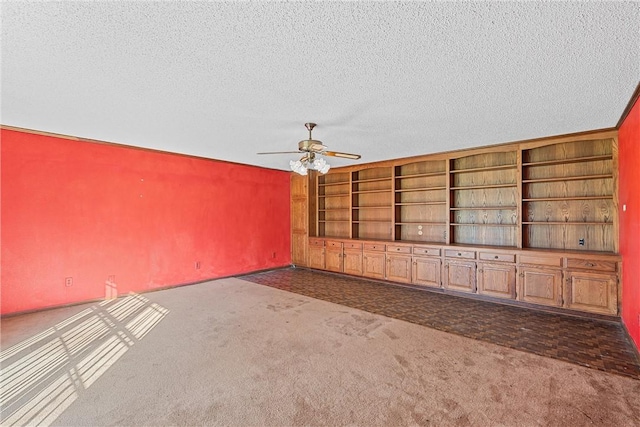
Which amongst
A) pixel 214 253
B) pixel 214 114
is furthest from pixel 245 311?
pixel 214 114

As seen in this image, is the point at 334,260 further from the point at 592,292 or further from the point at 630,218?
the point at 630,218

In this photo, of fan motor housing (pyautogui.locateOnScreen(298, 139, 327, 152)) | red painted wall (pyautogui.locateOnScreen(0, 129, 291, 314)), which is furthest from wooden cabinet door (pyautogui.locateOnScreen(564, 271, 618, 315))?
red painted wall (pyautogui.locateOnScreen(0, 129, 291, 314))

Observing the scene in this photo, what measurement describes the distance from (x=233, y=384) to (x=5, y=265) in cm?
354

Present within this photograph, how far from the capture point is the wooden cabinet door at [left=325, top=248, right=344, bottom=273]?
628cm

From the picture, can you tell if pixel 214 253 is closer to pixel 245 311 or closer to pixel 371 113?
pixel 245 311

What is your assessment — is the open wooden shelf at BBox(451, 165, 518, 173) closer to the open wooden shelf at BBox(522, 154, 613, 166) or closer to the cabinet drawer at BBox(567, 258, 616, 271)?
the open wooden shelf at BBox(522, 154, 613, 166)

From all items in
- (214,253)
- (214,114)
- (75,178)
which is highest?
(214,114)

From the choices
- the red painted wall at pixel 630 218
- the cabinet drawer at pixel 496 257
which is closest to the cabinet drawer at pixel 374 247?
the cabinet drawer at pixel 496 257

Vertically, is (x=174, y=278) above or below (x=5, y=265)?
below

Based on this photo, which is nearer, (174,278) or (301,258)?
(174,278)

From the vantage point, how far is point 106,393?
2143 mm

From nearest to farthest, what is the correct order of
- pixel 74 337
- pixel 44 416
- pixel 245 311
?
pixel 44 416
pixel 74 337
pixel 245 311

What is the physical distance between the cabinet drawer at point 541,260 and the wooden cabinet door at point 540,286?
0.08 m

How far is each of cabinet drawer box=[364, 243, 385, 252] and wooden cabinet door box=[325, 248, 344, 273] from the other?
682 millimetres
